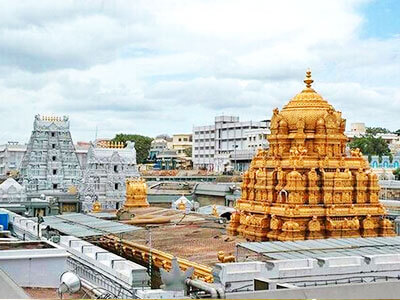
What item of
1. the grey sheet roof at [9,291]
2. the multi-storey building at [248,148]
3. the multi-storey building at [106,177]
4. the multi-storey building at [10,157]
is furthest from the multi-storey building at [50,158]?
the grey sheet roof at [9,291]

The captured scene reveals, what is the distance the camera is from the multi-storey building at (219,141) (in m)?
102

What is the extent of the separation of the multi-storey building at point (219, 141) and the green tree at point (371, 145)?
53.0 ft

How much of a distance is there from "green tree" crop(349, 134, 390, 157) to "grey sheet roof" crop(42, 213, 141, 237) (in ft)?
211

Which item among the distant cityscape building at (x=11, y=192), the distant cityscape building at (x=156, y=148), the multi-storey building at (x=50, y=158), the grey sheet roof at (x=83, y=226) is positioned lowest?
the grey sheet roof at (x=83, y=226)

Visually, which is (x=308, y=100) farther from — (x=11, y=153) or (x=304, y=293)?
(x=11, y=153)

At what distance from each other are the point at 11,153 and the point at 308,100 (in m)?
73.4

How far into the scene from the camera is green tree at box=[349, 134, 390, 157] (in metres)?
89.4

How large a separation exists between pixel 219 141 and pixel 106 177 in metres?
56.6

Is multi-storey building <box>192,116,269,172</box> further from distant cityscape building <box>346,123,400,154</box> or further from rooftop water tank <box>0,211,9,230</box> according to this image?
rooftop water tank <box>0,211,9,230</box>

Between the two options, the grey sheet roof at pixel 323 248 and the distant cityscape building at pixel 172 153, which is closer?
the grey sheet roof at pixel 323 248

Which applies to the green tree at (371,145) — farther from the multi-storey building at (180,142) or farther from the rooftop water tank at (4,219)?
the rooftop water tank at (4,219)

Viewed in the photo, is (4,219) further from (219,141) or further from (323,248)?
(219,141)

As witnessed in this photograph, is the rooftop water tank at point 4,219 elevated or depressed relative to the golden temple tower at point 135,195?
depressed

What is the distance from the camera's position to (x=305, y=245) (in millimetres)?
19344
